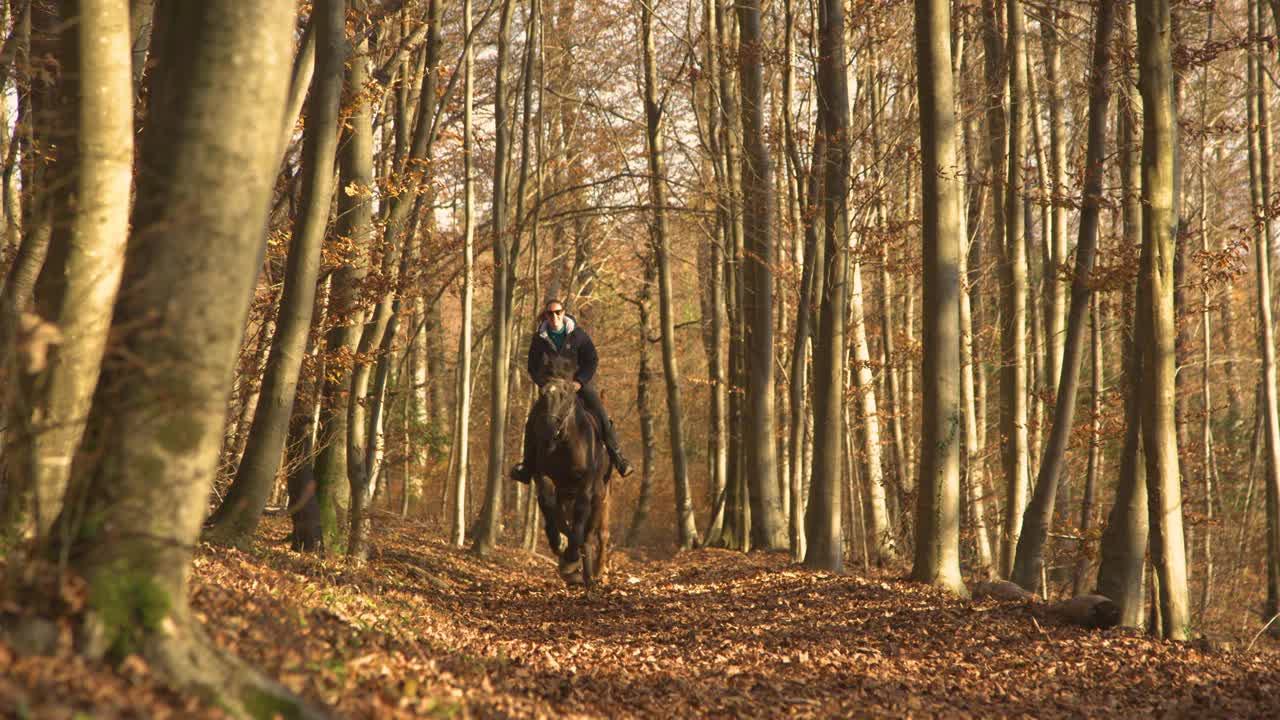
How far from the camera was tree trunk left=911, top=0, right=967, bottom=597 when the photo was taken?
1284 centimetres

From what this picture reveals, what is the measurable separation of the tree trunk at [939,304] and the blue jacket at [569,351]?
411 cm

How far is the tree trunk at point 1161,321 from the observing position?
1073 centimetres

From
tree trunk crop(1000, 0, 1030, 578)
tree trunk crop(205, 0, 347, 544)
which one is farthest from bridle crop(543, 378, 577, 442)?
tree trunk crop(1000, 0, 1030, 578)

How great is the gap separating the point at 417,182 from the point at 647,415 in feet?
53.6

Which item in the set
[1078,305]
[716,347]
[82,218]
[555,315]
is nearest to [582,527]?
[555,315]

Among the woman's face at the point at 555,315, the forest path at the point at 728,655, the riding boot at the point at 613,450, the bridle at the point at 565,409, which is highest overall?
the woman's face at the point at 555,315

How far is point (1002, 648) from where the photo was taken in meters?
9.90

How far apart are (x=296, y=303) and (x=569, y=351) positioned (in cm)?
384

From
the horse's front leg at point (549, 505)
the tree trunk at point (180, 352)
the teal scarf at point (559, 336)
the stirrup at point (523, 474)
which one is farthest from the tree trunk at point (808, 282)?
the tree trunk at point (180, 352)

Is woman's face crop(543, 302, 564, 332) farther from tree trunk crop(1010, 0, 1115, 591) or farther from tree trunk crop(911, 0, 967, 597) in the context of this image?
tree trunk crop(1010, 0, 1115, 591)

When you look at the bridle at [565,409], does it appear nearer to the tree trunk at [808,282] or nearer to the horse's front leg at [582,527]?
the horse's front leg at [582,527]

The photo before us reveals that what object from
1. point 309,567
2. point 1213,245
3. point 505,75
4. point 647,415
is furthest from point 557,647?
point 1213,245

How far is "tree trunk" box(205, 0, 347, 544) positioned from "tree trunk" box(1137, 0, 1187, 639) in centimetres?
803

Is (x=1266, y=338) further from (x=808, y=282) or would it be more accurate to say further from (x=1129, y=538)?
(x=1129, y=538)
